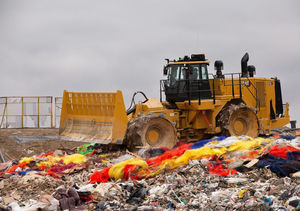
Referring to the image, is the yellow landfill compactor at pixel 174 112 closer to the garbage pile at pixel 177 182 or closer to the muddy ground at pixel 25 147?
the garbage pile at pixel 177 182

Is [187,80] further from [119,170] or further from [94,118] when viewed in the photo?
[119,170]

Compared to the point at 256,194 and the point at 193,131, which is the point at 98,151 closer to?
the point at 193,131

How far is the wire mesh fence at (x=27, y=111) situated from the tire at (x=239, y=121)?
42.3ft

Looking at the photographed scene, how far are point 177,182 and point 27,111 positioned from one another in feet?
59.0

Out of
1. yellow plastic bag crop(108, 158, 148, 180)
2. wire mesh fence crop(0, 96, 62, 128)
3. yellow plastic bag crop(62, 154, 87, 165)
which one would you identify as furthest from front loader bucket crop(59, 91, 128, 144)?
wire mesh fence crop(0, 96, 62, 128)

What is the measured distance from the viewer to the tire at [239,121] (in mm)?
13930

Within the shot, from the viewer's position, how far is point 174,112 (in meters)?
13.7

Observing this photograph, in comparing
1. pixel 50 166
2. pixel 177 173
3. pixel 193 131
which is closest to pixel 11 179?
pixel 50 166

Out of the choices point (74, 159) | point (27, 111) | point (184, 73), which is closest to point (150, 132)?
point (74, 159)

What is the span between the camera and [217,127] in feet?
46.0

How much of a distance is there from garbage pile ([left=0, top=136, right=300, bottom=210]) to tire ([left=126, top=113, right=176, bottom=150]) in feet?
4.98

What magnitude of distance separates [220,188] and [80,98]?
784 cm

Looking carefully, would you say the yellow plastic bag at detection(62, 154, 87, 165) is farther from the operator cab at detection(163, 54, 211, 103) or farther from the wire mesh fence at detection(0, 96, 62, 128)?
the wire mesh fence at detection(0, 96, 62, 128)

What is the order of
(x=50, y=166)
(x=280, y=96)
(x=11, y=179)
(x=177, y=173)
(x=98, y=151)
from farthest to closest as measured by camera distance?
(x=280, y=96)
(x=98, y=151)
(x=50, y=166)
(x=11, y=179)
(x=177, y=173)
